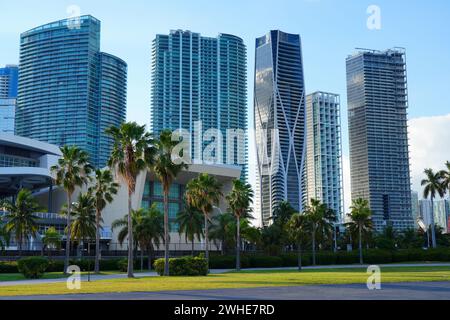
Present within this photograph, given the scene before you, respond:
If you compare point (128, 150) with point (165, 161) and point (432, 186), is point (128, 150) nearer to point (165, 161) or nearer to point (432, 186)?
point (165, 161)

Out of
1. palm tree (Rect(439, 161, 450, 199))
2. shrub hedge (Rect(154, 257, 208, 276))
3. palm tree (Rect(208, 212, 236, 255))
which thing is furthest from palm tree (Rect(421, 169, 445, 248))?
shrub hedge (Rect(154, 257, 208, 276))

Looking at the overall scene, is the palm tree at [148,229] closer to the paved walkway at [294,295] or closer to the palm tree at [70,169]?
the palm tree at [70,169]

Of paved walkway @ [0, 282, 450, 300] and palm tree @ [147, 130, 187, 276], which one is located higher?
palm tree @ [147, 130, 187, 276]

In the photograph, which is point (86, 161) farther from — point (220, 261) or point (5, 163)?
point (5, 163)

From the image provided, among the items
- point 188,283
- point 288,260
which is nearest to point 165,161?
point 188,283

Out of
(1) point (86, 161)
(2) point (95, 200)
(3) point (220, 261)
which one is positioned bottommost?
(3) point (220, 261)

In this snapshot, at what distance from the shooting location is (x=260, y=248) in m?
89.0

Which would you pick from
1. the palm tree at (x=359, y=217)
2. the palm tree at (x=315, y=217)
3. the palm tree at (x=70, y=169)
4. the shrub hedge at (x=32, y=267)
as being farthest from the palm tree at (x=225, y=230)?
the shrub hedge at (x=32, y=267)

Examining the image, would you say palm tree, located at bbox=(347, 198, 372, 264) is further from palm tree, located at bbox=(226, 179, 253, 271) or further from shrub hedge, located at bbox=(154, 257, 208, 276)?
shrub hedge, located at bbox=(154, 257, 208, 276)

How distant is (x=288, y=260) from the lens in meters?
82.0

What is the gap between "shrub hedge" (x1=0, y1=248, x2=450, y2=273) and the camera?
2675 inches

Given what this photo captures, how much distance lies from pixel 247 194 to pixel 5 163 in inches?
2066
